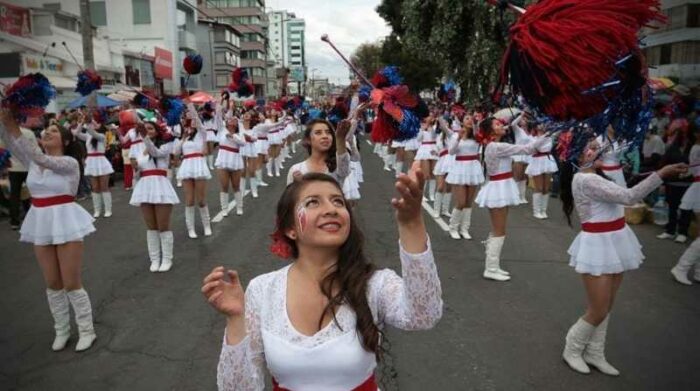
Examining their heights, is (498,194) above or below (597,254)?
above

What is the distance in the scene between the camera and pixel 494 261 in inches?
243

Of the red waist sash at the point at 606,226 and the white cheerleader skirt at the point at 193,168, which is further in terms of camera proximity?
the white cheerleader skirt at the point at 193,168

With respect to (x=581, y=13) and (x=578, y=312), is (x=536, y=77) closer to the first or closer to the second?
(x=581, y=13)

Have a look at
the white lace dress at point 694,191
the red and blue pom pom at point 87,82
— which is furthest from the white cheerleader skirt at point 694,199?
the red and blue pom pom at point 87,82

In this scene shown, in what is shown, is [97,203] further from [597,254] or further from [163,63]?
[163,63]

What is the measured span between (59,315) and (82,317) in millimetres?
208

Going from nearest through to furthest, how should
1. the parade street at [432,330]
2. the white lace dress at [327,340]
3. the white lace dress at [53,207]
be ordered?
1. the white lace dress at [327,340]
2. the parade street at [432,330]
3. the white lace dress at [53,207]

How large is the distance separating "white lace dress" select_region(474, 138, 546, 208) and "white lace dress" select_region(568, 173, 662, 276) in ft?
6.24

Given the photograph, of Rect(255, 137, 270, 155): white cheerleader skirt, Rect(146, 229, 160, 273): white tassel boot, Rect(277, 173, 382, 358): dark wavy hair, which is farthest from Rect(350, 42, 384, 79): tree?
Rect(277, 173, 382, 358): dark wavy hair

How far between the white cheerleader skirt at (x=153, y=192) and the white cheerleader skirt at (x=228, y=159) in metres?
3.20

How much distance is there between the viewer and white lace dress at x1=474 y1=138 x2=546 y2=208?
5.98m

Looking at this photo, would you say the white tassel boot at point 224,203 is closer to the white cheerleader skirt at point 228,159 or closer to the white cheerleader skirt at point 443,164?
the white cheerleader skirt at point 228,159

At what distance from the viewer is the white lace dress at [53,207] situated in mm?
4340

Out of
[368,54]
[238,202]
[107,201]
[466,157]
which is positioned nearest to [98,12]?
[107,201]
